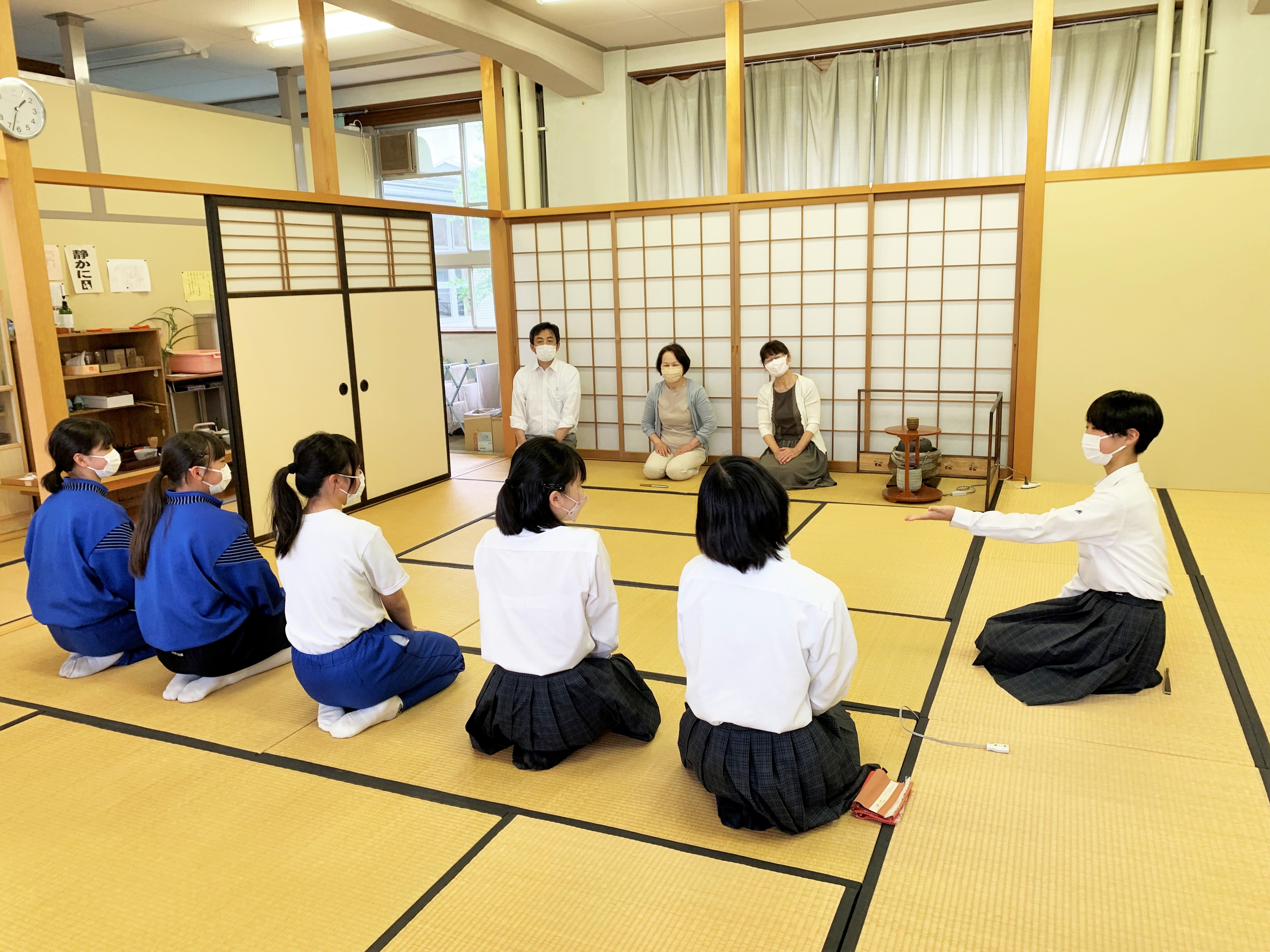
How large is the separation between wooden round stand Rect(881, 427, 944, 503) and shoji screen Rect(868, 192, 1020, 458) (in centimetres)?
54

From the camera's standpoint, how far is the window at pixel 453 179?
8570 mm

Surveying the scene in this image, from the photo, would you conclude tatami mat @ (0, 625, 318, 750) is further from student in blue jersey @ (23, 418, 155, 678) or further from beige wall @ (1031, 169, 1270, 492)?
beige wall @ (1031, 169, 1270, 492)

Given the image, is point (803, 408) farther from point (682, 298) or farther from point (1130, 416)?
point (1130, 416)

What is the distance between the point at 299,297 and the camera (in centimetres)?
518

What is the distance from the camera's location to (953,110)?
681 centimetres

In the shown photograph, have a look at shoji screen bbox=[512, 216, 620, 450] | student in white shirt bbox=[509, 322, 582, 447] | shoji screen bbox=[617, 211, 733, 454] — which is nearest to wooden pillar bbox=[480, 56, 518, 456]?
shoji screen bbox=[512, 216, 620, 450]

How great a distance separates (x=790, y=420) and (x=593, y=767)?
3814 millimetres

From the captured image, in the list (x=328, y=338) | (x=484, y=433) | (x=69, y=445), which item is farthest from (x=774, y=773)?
(x=484, y=433)

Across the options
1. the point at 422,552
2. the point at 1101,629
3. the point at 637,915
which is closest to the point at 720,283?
the point at 422,552

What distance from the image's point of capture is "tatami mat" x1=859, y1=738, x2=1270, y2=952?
1857 millimetres

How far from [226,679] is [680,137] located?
586 centimetres

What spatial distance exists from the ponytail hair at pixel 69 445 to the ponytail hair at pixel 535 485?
1739mm

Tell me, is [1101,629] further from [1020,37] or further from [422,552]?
[1020,37]

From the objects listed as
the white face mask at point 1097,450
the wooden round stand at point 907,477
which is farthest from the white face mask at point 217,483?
the wooden round stand at point 907,477
